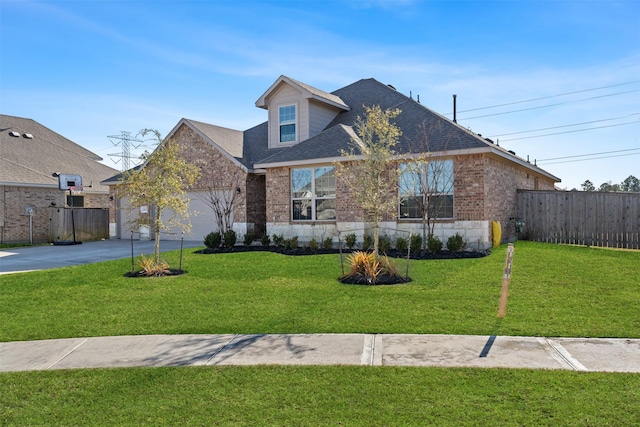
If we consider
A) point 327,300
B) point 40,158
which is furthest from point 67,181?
point 327,300

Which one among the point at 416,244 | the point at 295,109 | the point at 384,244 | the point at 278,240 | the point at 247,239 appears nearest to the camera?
the point at 416,244

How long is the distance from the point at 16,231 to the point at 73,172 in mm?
4983

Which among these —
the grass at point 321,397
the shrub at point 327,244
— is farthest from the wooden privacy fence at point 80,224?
the grass at point 321,397

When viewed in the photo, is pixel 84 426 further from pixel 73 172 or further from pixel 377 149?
pixel 73 172

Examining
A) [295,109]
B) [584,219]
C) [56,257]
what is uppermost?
[295,109]

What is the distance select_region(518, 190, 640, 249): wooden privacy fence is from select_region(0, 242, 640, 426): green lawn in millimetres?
2641

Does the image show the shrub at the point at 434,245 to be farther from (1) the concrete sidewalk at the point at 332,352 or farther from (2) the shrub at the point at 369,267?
(1) the concrete sidewalk at the point at 332,352

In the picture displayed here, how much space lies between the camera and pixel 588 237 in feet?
52.5

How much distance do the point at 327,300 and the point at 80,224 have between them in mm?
20242

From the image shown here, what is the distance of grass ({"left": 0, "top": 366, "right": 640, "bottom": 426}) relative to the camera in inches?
149

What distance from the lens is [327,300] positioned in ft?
27.1

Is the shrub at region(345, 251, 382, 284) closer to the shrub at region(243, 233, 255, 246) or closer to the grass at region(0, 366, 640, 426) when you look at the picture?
the grass at region(0, 366, 640, 426)

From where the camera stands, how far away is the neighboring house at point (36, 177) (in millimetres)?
22875

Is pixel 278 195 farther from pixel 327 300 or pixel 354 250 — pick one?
pixel 327 300
